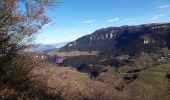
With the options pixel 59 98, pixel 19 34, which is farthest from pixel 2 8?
pixel 59 98

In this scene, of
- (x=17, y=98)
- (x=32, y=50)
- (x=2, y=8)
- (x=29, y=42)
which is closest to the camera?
(x=17, y=98)

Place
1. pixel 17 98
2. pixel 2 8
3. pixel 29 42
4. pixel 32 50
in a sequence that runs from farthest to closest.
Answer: pixel 32 50, pixel 29 42, pixel 2 8, pixel 17 98

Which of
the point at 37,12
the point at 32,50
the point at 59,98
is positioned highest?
the point at 37,12

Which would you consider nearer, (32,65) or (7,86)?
(7,86)

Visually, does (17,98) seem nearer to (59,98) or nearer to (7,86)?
(7,86)

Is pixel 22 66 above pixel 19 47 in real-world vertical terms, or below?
below

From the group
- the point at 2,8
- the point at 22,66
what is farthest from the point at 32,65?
the point at 2,8

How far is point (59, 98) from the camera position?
20422 mm

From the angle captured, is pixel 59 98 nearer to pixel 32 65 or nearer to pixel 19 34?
pixel 32 65

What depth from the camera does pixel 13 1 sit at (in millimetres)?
18062

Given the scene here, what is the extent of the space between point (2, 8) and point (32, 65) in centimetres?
447

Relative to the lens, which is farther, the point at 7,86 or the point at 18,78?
the point at 18,78

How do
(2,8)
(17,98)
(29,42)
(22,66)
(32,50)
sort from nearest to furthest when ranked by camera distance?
(17,98) < (2,8) < (22,66) < (29,42) < (32,50)

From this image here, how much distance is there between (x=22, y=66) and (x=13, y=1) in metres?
4.17
